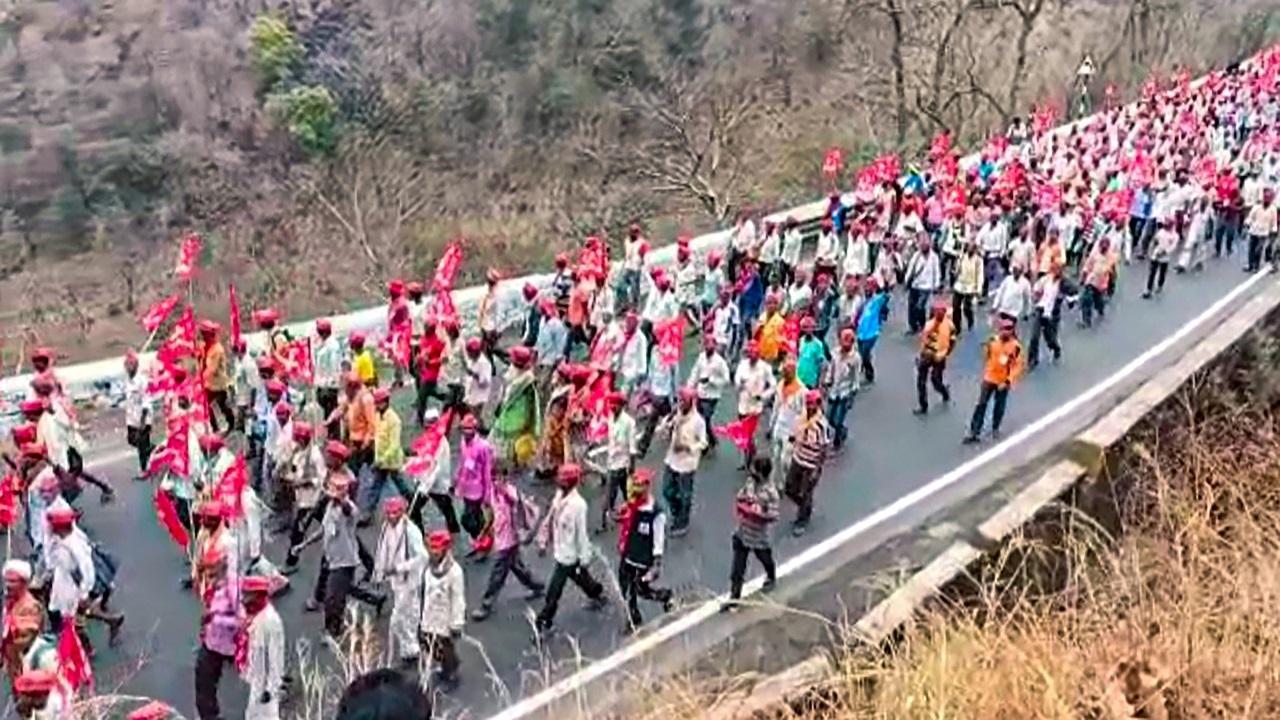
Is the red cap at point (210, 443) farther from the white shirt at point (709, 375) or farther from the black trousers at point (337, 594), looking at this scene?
the white shirt at point (709, 375)

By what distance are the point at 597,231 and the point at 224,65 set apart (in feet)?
37.9

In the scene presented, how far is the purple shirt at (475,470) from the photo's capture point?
35.2 ft

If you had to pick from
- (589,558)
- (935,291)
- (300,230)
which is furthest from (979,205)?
(300,230)

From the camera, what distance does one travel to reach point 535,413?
39.8 ft

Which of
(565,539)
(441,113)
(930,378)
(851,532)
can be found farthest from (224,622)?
(441,113)

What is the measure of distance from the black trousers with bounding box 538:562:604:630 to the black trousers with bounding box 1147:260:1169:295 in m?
10.8

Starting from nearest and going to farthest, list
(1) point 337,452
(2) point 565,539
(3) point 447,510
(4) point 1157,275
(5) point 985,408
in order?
(1) point 337,452 < (2) point 565,539 < (3) point 447,510 < (5) point 985,408 < (4) point 1157,275

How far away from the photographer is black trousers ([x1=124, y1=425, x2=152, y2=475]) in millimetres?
12305

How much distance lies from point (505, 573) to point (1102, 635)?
4575mm

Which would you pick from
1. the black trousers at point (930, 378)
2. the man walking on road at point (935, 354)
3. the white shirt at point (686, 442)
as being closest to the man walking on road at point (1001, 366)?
the man walking on road at point (935, 354)

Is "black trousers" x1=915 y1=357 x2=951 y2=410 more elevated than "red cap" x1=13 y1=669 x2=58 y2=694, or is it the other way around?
"red cap" x1=13 y1=669 x2=58 y2=694

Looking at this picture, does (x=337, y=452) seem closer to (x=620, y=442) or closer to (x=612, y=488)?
(x=620, y=442)

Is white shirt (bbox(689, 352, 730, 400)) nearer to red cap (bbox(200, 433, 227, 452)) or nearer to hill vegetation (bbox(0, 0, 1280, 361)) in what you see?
red cap (bbox(200, 433, 227, 452))

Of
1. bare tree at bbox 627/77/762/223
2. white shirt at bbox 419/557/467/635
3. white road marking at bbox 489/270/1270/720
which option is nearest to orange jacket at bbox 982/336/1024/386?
white road marking at bbox 489/270/1270/720
